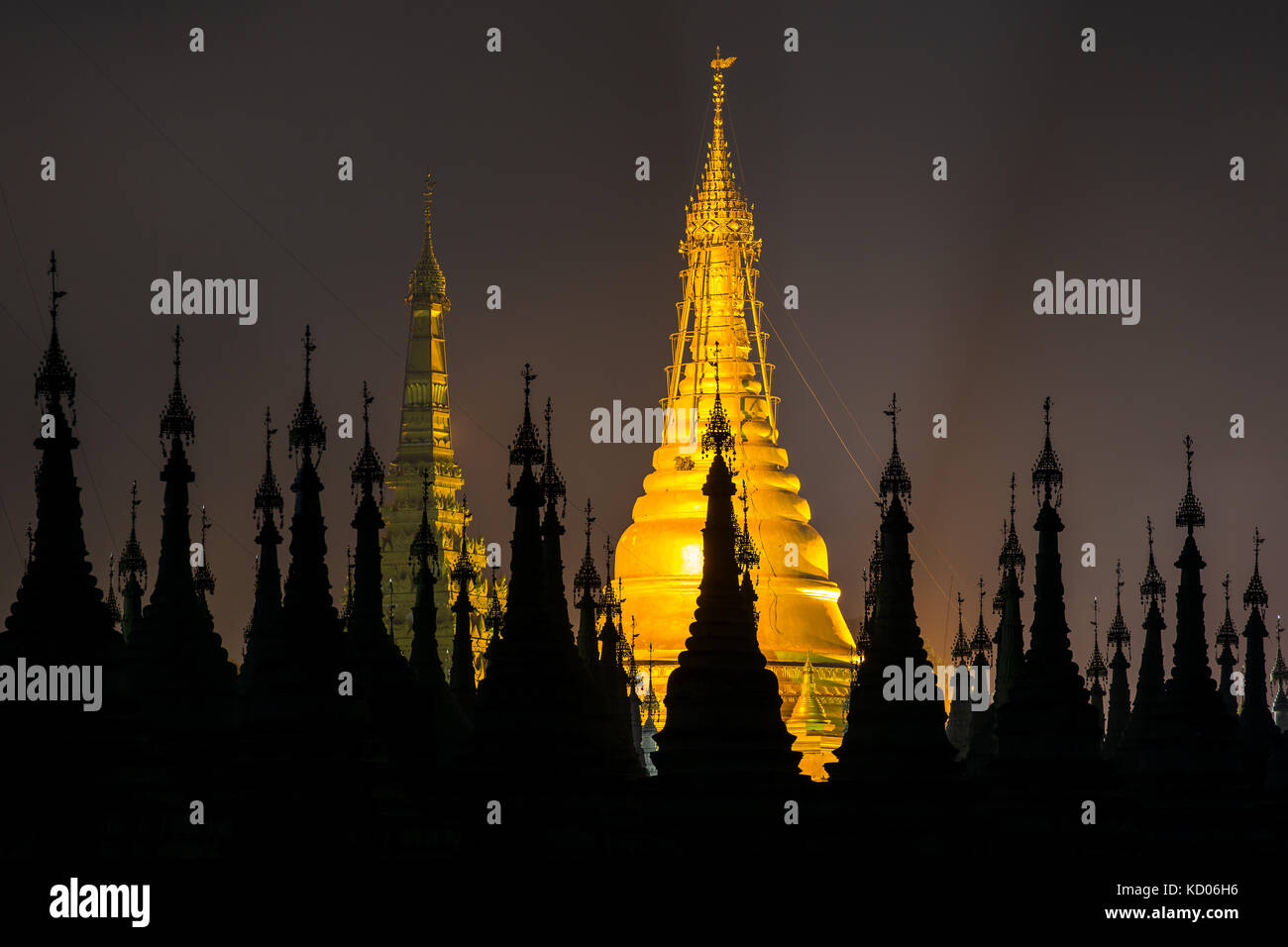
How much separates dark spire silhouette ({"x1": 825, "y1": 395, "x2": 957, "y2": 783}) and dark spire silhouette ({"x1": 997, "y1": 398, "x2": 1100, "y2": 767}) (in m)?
1.76

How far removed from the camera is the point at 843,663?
117 m

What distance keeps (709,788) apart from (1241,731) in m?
29.0

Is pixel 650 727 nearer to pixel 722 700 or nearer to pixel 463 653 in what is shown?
pixel 463 653

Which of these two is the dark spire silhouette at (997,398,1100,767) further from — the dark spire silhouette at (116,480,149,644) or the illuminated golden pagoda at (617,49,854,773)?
the illuminated golden pagoda at (617,49,854,773)

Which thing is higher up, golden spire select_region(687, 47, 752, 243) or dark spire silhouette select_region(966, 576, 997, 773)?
golden spire select_region(687, 47, 752, 243)

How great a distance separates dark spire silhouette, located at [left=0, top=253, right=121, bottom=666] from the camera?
50.5 m

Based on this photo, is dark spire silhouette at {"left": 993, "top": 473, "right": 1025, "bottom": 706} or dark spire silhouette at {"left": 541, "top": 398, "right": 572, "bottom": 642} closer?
dark spire silhouette at {"left": 541, "top": 398, "right": 572, "bottom": 642}

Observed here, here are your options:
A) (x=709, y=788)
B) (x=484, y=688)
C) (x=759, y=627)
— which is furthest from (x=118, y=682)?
(x=759, y=627)

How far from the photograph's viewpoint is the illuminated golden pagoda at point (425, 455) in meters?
115

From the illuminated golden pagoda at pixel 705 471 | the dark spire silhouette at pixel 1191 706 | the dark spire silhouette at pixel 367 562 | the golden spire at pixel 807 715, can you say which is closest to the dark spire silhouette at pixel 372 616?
the dark spire silhouette at pixel 367 562

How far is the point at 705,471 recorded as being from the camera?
396 feet

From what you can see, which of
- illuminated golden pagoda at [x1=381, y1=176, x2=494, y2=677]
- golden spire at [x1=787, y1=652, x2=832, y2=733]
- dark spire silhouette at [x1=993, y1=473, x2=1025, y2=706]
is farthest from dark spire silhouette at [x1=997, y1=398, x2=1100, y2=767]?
illuminated golden pagoda at [x1=381, y1=176, x2=494, y2=677]

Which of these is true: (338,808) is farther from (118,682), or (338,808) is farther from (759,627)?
(759,627)

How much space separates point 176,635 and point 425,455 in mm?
62535
